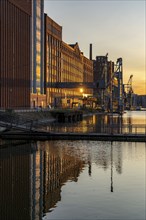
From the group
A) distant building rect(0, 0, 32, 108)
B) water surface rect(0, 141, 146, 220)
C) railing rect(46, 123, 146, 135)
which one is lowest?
water surface rect(0, 141, 146, 220)

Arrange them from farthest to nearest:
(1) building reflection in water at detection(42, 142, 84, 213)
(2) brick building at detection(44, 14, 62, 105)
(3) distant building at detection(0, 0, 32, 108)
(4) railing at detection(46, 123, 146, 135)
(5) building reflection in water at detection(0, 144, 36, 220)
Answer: (2) brick building at detection(44, 14, 62, 105) → (3) distant building at detection(0, 0, 32, 108) → (4) railing at detection(46, 123, 146, 135) → (1) building reflection in water at detection(42, 142, 84, 213) → (5) building reflection in water at detection(0, 144, 36, 220)

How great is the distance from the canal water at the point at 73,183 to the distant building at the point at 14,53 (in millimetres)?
61996

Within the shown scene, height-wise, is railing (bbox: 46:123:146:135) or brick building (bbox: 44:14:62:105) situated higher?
brick building (bbox: 44:14:62:105)

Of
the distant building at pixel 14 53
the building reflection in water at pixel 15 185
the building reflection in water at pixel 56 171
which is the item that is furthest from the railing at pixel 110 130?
the distant building at pixel 14 53

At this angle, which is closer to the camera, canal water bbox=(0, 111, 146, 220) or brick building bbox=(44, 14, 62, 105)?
canal water bbox=(0, 111, 146, 220)

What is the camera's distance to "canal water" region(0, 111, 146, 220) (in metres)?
21.6

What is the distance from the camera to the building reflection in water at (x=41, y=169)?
22.7 meters

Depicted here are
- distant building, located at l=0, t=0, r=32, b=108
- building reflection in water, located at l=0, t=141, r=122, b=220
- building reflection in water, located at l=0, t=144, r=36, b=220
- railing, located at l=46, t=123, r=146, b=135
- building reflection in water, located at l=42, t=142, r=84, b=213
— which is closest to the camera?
building reflection in water, located at l=0, t=144, r=36, b=220

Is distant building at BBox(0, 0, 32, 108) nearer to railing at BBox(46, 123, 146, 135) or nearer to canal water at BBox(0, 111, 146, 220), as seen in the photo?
railing at BBox(46, 123, 146, 135)

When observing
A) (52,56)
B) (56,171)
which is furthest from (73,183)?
(52,56)

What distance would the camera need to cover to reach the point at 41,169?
33.1 m

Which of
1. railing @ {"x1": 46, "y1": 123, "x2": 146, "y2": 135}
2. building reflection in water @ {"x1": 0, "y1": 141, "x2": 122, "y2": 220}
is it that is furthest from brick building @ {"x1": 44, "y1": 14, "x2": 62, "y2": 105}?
building reflection in water @ {"x1": 0, "y1": 141, "x2": 122, "y2": 220}

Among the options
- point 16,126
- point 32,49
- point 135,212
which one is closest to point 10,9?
point 32,49

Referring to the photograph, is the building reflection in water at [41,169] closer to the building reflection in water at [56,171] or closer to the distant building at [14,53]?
the building reflection in water at [56,171]
